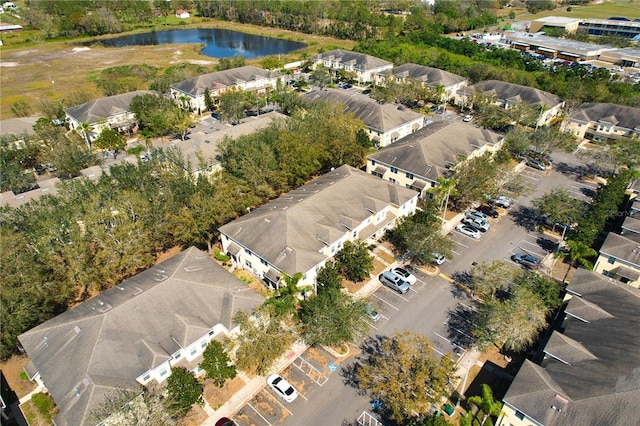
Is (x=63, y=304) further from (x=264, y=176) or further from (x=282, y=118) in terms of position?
(x=282, y=118)

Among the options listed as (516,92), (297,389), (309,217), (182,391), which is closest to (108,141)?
(309,217)

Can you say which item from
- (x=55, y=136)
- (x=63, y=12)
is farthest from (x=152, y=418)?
(x=63, y=12)

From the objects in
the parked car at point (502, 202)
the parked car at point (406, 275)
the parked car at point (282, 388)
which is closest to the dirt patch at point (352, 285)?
the parked car at point (406, 275)

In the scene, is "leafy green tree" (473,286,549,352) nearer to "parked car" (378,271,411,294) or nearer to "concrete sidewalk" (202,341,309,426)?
"parked car" (378,271,411,294)

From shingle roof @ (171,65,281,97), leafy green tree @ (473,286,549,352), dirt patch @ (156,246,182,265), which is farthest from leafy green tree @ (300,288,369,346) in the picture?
shingle roof @ (171,65,281,97)

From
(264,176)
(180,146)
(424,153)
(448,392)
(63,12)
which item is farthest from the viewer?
(63,12)

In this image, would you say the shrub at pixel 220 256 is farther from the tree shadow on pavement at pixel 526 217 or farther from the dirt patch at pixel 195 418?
the tree shadow on pavement at pixel 526 217

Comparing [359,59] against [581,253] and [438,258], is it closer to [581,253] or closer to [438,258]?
[438,258]
